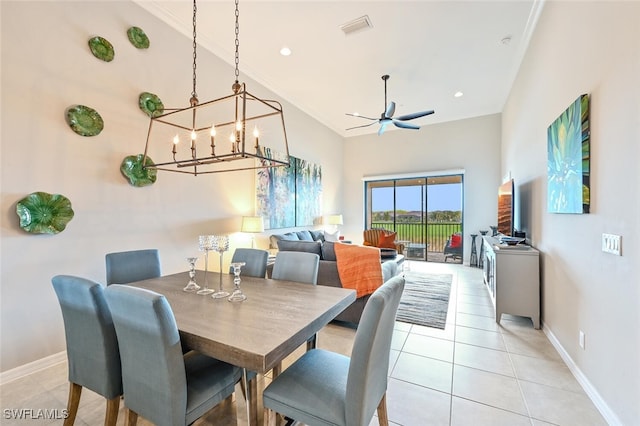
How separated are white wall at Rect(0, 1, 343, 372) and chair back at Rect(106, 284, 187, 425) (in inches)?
69.0

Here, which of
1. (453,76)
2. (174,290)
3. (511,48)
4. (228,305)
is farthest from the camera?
(453,76)

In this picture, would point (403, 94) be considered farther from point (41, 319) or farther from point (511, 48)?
point (41, 319)

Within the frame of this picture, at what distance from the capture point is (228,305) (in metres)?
1.66

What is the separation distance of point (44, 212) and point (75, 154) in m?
0.58

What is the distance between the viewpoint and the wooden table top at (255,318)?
1.16m

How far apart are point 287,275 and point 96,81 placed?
2661 mm

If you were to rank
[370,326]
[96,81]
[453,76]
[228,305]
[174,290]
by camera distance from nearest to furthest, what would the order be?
1. [370,326]
2. [228,305]
3. [174,290]
4. [96,81]
5. [453,76]

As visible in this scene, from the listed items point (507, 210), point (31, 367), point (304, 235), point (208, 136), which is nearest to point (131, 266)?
point (31, 367)

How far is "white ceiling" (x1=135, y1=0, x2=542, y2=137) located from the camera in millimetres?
3176

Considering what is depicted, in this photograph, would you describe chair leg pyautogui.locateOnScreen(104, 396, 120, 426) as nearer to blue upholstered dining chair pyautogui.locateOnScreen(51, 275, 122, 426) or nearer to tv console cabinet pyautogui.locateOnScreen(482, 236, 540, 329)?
blue upholstered dining chair pyautogui.locateOnScreen(51, 275, 122, 426)

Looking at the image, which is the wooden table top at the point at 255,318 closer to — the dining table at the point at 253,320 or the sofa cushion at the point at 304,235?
the dining table at the point at 253,320

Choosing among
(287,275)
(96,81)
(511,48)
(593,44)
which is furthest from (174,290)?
(511,48)

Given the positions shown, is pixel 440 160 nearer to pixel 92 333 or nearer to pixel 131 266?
pixel 131 266

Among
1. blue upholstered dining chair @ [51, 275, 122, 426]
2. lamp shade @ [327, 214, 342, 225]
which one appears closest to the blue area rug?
lamp shade @ [327, 214, 342, 225]
